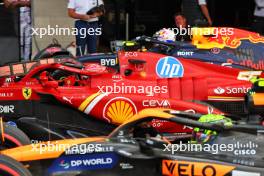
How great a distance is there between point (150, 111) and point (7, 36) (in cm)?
705

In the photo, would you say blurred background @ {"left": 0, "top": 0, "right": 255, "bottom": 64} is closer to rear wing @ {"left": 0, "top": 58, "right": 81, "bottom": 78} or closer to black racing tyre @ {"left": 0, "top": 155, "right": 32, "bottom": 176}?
rear wing @ {"left": 0, "top": 58, "right": 81, "bottom": 78}

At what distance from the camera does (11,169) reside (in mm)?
4020

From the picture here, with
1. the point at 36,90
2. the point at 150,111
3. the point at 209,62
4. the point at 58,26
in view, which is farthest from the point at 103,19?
the point at 150,111

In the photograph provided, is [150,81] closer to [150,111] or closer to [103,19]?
[150,111]

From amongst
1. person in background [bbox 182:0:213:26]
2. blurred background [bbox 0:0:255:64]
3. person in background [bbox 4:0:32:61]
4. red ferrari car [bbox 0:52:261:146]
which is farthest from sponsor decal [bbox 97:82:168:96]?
blurred background [bbox 0:0:255:64]

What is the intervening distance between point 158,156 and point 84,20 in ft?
17.2

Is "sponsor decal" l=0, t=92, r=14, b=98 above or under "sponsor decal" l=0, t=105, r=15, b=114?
above

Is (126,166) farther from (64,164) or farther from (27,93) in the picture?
(27,93)

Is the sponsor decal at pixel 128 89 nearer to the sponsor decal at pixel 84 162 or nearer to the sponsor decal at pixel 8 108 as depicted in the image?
the sponsor decal at pixel 8 108

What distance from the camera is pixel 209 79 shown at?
6.33 m

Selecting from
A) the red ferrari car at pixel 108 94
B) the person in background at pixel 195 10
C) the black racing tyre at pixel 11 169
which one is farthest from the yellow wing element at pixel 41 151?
the person in background at pixel 195 10

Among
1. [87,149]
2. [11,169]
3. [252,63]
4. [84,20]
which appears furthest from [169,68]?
[84,20]

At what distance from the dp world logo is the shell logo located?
60cm

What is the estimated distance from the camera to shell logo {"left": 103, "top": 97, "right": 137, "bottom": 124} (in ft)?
19.4
